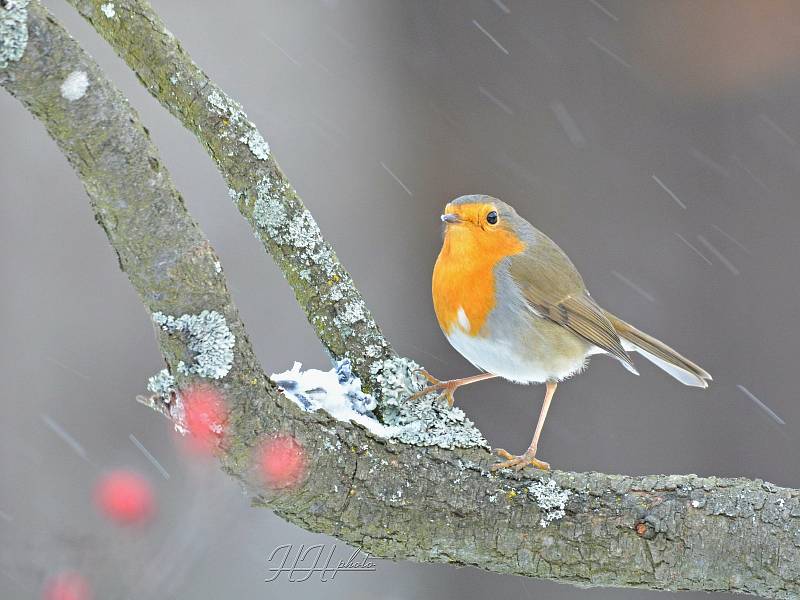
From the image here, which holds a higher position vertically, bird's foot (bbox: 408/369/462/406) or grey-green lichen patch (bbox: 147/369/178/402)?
grey-green lichen patch (bbox: 147/369/178/402)

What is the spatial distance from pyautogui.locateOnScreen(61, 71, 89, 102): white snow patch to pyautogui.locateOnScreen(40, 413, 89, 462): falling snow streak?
236 centimetres

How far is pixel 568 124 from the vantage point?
10.5 feet

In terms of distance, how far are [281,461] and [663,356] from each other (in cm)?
130

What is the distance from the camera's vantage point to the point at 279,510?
4.81 feet

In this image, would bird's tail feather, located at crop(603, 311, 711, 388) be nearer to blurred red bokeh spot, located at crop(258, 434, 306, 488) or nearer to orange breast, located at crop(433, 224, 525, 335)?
orange breast, located at crop(433, 224, 525, 335)

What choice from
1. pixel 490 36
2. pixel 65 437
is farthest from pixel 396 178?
pixel 65 437

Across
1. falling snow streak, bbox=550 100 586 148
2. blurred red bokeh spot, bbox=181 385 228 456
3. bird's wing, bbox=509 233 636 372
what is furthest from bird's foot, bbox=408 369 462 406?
falling snow streak, bbox=550 100 586 148

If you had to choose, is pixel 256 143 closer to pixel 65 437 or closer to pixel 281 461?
pixel 281 461

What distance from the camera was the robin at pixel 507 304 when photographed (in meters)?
→ 2.09

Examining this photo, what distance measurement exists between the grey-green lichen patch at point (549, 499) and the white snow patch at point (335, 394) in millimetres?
276

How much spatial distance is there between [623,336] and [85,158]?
66.6 inches

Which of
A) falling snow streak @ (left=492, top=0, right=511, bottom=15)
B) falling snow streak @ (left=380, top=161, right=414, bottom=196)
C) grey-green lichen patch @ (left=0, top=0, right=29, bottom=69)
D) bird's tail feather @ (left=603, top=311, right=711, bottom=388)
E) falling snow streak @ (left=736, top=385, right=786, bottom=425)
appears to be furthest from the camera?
falling snow streak @ (left=380, top=161, right=414, bottom=196)

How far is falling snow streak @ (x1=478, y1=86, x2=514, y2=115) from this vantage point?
3385mm

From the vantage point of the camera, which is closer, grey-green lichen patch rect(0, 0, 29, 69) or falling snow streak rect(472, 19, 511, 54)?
grey-green lichen patch rect(0, 0, 29, 69)
